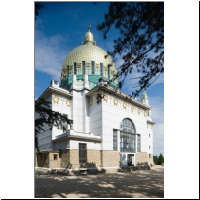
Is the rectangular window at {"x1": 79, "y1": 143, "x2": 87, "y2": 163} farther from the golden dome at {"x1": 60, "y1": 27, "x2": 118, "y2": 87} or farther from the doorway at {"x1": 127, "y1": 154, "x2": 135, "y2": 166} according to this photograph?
the golden dome at {"x1": 60, "y1": 27, "x2": 118, "y2": 87}

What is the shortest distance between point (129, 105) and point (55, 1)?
13.1 m

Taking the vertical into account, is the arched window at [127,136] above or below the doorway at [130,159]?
above

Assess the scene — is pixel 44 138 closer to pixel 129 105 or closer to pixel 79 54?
pixel 129 105

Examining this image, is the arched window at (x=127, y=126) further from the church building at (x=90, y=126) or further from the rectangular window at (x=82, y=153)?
the rectangular window at (x=82, y=153)

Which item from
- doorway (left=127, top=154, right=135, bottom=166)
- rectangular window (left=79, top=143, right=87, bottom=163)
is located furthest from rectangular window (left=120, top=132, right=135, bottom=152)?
rectangular window (left=79, top=143, right=87, bottom=163)

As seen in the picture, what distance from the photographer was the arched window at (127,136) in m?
15.1

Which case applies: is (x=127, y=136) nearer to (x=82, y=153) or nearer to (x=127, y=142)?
(x=127, y=142)

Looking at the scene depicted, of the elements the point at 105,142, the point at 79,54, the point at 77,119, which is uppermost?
the point at 79,54

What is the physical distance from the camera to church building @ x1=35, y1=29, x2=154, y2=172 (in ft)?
38.4

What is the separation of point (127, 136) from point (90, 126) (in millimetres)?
4141

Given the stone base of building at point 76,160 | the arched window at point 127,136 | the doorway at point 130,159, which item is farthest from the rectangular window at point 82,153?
the doorway at point 130,159
